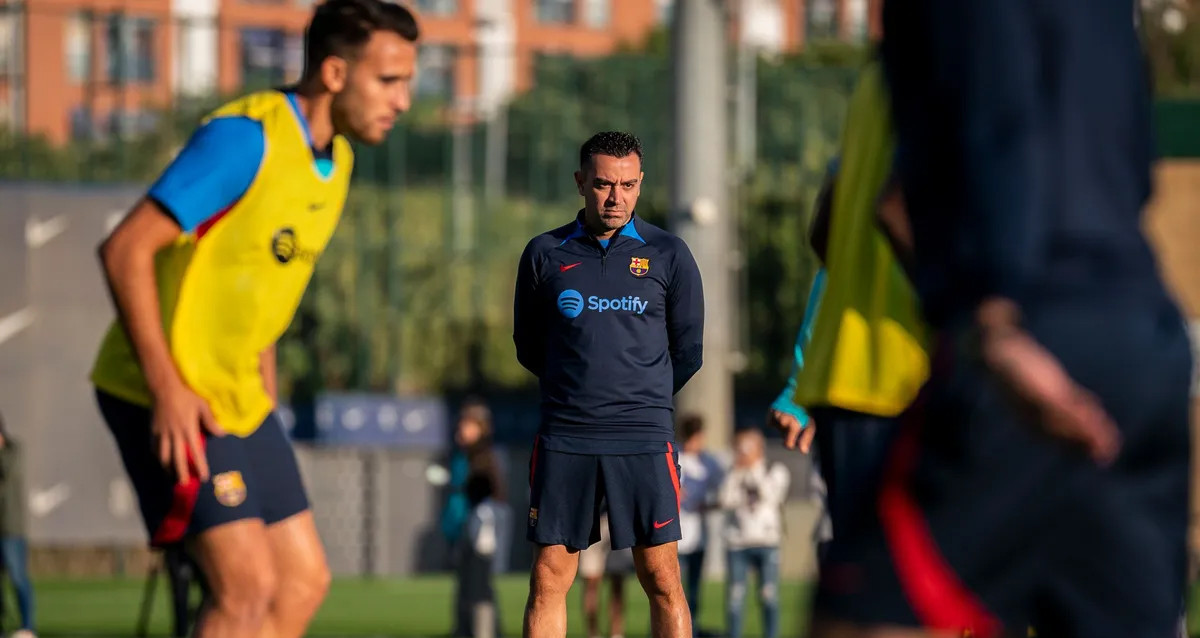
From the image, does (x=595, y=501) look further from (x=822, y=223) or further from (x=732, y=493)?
(x=732, y=493)

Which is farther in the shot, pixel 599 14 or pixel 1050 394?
pixel 599 14

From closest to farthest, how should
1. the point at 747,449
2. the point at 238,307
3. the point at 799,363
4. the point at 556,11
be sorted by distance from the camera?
the point at 238,307 → the point at 799,363 → the point at 747,449 → the point at 556,11

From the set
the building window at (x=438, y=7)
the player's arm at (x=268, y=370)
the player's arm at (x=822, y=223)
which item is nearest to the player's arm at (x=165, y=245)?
the player's arm at (x=268, y=370)

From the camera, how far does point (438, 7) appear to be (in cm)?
6812

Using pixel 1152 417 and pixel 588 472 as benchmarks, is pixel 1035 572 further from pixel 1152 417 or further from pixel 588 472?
pixel 588 472

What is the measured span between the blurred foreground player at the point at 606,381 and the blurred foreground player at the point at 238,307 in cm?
200

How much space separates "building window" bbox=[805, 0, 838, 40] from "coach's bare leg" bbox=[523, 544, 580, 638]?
59.0 metres

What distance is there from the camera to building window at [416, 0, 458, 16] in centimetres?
6788

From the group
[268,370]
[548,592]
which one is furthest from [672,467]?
[268,370]

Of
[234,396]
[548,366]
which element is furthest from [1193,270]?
[234,396]

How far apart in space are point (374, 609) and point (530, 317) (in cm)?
1243

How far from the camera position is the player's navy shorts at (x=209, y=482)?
5465mm

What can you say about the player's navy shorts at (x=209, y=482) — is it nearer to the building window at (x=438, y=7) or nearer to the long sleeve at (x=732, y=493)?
the long sleeve at (x=732, y=493)

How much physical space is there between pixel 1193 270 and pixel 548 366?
25.6 meters
